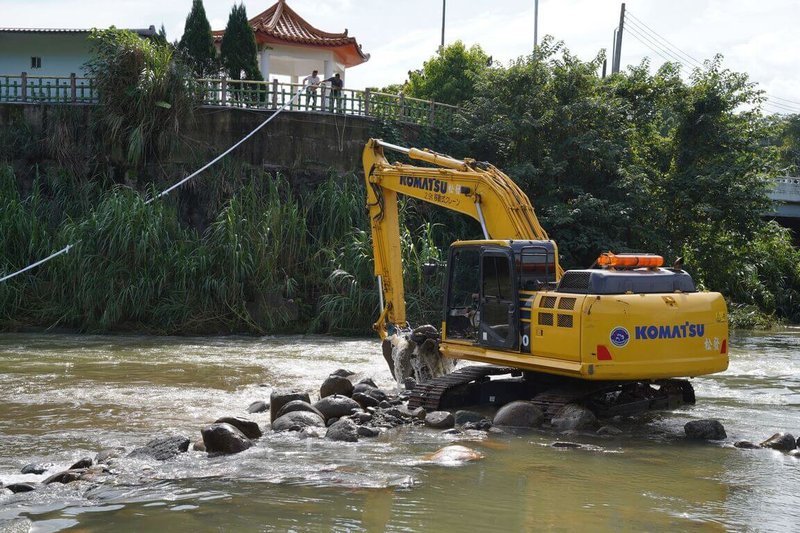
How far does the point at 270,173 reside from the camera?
2522 cm

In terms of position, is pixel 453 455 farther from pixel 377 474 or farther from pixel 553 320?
pixel 553 320

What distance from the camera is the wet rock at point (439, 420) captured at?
11.2 meters

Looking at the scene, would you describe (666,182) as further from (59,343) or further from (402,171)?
(59,343)

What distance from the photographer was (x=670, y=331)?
10.8m

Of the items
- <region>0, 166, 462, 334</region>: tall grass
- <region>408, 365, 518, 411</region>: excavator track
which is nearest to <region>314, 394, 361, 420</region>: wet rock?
<region>408, 365, 518, 411</region>: excavator track

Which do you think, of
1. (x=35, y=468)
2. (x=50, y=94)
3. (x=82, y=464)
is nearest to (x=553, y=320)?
(x=82, y=464)

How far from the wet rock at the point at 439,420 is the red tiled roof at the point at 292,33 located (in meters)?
23.6

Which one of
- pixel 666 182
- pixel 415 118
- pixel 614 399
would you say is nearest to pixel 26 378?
pixel 614 399

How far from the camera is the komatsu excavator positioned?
10.6m

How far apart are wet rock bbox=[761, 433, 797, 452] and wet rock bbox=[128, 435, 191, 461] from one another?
Answer: 5986mm

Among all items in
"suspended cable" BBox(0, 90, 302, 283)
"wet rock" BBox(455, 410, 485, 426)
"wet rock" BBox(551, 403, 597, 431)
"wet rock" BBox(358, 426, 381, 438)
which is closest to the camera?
"wet rock" BBox(358, 426, 381, 438)

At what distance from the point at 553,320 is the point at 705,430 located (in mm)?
2025

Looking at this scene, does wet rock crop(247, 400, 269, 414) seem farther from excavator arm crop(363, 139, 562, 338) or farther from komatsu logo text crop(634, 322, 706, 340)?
komatsu logo text crop(634, 322, 706, 340)

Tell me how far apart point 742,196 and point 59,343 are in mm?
17408
